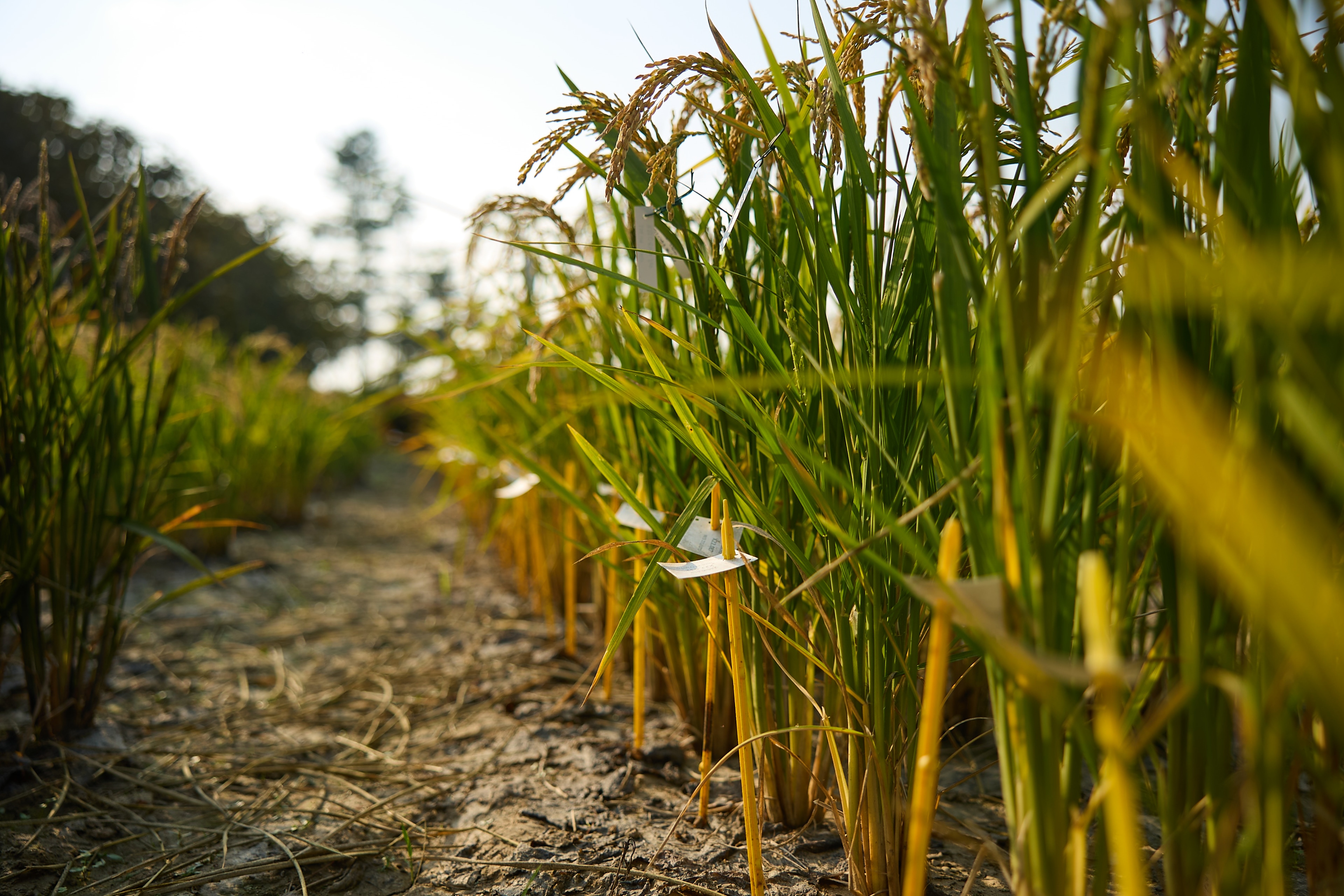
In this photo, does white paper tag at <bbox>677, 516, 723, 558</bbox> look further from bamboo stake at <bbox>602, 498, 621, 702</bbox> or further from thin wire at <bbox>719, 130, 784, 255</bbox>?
bamboo stake at <bbox>602, 498, 621, 702</bbox>

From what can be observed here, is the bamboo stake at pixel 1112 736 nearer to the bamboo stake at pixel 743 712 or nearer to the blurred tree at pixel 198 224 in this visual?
the bamboo stake at pixel 743 712

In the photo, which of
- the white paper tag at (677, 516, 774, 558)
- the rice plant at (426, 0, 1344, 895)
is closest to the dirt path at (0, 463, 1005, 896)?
the rice plant at (426, 0, 1344, 895)

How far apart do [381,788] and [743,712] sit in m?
0.70

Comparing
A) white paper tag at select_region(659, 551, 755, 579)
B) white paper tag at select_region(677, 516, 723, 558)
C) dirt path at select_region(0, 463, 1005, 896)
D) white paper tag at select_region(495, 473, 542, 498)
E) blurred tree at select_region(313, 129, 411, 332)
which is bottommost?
dirt path at select_region(0, 463, 1005, 896)

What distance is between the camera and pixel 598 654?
1.52 metres

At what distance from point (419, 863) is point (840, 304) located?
32.7 inches

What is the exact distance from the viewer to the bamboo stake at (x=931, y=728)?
42 centimetres

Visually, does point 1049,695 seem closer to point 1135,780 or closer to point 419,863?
point 1135,780

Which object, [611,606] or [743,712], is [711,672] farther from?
[611,606]

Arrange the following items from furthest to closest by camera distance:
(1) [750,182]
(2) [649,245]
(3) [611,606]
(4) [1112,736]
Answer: (3) [611,606] < (2) [649,245] < (1) [750,182] < (4) [1112,736]

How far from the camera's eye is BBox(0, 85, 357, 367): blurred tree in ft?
23.8

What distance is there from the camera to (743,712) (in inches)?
27.2

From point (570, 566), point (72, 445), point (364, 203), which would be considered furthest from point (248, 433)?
point (364, 203)

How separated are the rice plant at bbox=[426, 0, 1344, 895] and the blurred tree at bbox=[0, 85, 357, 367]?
3759mm
